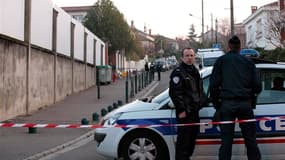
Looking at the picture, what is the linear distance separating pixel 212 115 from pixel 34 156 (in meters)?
3.78

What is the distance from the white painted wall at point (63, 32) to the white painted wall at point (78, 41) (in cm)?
185

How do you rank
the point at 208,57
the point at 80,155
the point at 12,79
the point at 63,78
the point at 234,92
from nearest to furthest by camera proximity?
the point at 234,92 → the point at 80,155 → the point at 12,79 → the point at 63,78 → the point at 208,57

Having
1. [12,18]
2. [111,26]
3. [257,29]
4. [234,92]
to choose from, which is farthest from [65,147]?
[257,29]

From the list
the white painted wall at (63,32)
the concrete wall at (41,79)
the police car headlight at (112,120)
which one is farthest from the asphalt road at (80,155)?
the white painted wall at (63,32)

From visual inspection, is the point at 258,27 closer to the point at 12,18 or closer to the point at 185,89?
the point at 12,18

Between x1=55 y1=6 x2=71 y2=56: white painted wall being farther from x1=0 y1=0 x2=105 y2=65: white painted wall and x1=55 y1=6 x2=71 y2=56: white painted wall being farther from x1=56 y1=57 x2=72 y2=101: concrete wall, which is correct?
x1=56 y1=57 x2=72 y2=101: concrete wall

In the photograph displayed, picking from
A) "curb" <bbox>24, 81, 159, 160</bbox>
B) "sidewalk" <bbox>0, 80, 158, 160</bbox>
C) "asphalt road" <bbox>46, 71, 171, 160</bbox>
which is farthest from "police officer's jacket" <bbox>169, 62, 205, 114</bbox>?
"sidewalk" <bbox>0, 80, 158, 160</bbox>

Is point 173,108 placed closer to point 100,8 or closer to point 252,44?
point 100,8

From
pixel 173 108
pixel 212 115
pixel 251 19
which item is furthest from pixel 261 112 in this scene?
pixel 251 19

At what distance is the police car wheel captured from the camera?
289 inches

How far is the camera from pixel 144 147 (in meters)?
7.36

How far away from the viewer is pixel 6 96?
1495cm

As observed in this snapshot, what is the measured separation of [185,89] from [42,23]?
13.8 metres

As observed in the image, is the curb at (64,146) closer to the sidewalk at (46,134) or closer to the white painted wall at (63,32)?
the sidewalk at (46,134)
